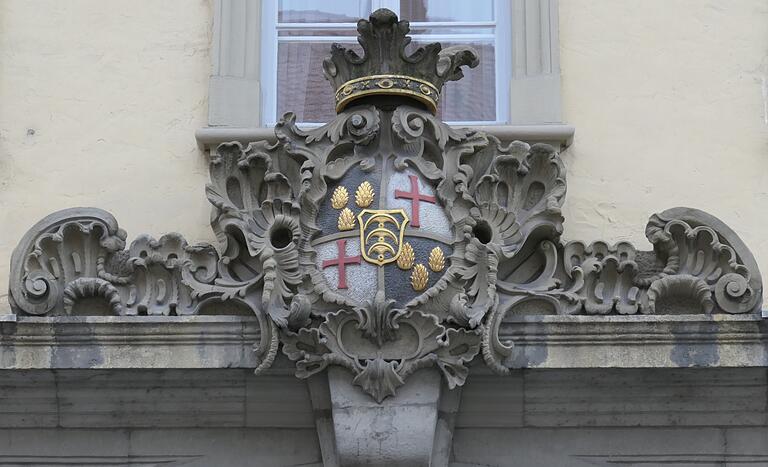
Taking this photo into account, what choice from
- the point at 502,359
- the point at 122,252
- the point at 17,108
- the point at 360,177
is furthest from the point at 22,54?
the point at 502,359

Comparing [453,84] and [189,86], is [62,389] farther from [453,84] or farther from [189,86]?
[453,84]

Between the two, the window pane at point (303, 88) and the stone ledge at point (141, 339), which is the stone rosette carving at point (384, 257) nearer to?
the stone ledge at point (141, 339)

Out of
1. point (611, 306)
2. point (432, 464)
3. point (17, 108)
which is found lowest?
point (432, 464)

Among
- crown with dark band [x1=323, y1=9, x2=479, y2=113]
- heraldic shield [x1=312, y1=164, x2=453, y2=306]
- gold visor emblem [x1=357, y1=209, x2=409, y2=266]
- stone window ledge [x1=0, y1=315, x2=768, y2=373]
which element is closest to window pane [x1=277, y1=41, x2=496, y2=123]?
crown with dark band [x1=323, y1=9, x2=479, y2=113]

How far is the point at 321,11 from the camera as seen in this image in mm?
8297

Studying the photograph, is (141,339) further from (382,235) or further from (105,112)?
(105,112)

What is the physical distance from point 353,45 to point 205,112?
A: 70cm

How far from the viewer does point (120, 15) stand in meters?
8.06

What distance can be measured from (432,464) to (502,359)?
0.43 meters

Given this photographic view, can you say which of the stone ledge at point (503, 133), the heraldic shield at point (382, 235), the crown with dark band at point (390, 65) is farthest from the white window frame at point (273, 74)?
the heraldic shield at point (382, 235)

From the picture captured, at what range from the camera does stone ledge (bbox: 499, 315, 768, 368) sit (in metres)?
7.23

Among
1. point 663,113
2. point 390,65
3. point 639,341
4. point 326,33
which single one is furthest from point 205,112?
point 639,341

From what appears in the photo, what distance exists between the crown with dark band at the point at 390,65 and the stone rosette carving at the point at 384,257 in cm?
3

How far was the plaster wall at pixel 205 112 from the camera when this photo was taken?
771cm
